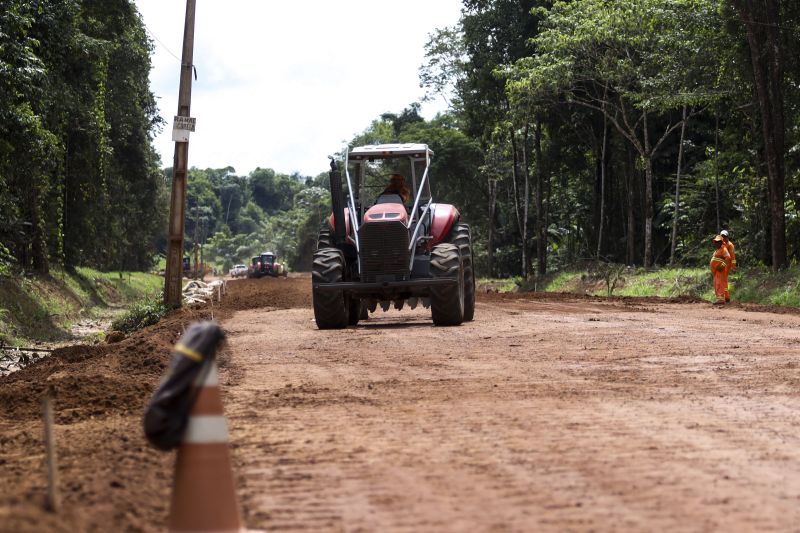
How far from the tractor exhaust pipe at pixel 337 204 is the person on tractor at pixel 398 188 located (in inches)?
33.4

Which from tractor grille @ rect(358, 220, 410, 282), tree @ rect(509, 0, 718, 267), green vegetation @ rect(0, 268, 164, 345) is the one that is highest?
tree @ rect(509, 0, 718, 267)

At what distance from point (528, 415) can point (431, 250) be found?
10.3 m

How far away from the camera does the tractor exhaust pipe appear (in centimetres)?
1870

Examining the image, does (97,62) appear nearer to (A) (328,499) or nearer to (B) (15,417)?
(B) (15,417)

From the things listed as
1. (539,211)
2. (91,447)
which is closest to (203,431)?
(91,447)

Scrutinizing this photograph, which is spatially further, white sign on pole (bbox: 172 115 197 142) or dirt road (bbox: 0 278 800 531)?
white sign on pole (bbox: 172 115 197 142)

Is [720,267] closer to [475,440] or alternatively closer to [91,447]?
[475,440]

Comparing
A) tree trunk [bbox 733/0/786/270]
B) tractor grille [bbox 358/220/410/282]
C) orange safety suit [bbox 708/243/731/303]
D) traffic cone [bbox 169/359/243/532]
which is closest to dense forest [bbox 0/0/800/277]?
tree trunk [bbox 733/0/786/270]

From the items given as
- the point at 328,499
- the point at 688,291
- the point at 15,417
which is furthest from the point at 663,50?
the point at 328,499

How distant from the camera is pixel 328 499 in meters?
6.04

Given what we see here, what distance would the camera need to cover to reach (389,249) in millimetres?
18234

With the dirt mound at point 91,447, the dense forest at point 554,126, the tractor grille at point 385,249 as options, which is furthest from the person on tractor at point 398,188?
the dense forest at point 554,126

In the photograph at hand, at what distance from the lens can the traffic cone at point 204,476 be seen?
5082 mm

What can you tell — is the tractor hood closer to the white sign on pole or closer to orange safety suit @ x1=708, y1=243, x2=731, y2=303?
the white sign on pole
